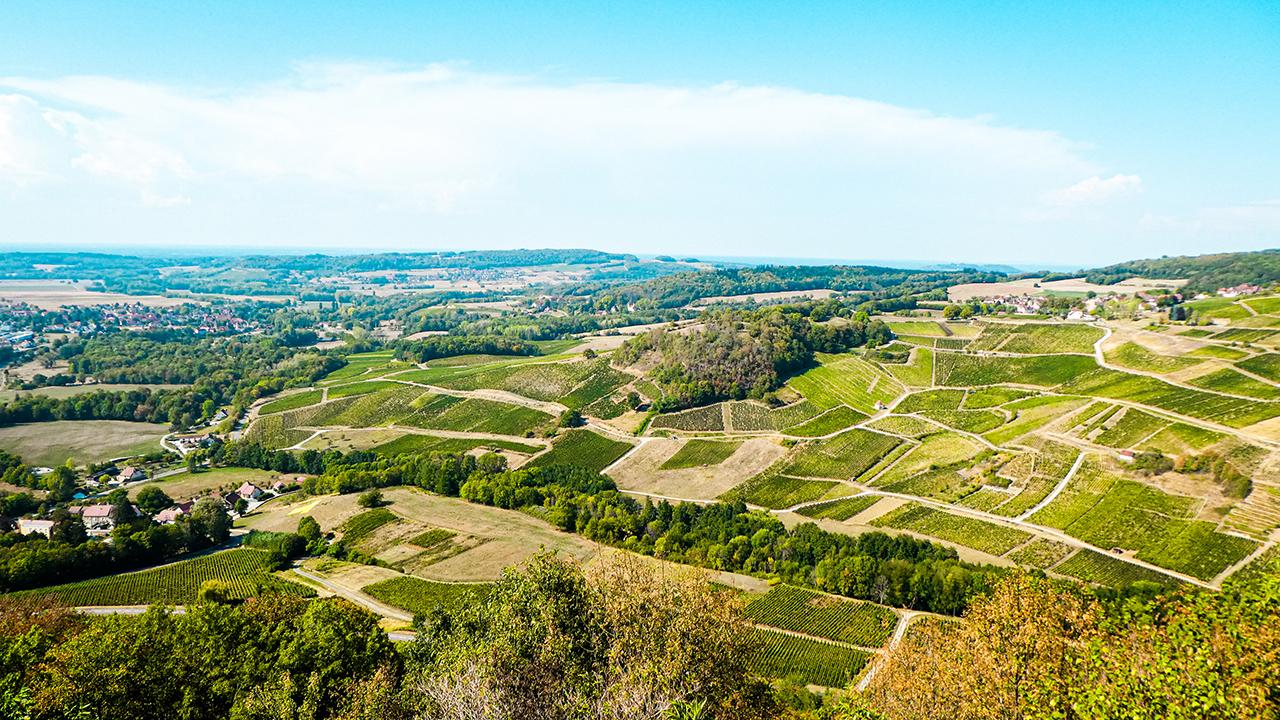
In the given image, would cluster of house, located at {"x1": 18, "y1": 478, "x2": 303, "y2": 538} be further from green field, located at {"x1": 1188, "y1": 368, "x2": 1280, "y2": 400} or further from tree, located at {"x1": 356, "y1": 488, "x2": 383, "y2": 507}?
green field, located at {"x1": 1188, "y1": 368, "x2": 1280, "y2": 400}

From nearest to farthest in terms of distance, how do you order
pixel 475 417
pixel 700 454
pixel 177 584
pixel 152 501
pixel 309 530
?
pixel 177 584 → pixel 309 530 → pixel 152 501 → pixel 700 454 → pixel 475 417

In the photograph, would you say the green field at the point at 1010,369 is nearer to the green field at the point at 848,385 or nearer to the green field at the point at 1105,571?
the green field at the point at 848,385

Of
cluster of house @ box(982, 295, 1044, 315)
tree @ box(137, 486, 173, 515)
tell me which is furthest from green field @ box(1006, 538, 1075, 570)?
cluster of house @ box(982, 295, 1044, 315)

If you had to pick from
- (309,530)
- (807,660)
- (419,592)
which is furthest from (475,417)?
(807,660)

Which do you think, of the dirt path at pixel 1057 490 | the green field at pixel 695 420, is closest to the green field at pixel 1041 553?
the dirt path at pixel 1057 490

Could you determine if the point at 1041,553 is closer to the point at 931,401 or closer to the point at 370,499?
the point at 931,401

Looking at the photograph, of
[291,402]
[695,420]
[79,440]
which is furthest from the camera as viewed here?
[291,402]
